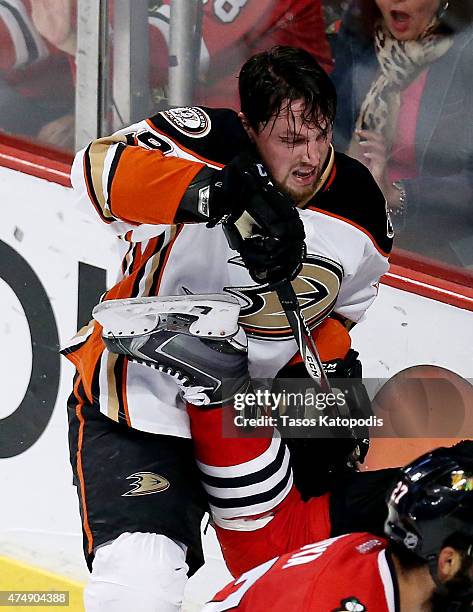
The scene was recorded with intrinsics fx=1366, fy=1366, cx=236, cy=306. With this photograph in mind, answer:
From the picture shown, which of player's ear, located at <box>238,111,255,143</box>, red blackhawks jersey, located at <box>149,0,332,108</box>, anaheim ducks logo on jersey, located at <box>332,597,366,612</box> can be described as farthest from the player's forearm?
red blackhawks jersey, located at <box>149,0,332,108</box>

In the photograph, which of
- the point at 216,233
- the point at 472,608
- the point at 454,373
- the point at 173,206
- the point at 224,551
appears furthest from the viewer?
the point at 454,373

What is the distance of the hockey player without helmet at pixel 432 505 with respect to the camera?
4.85 feet

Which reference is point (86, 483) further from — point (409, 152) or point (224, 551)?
point (409, 152)

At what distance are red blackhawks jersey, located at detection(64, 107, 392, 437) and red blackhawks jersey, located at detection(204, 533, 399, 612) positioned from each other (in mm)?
Result: 385

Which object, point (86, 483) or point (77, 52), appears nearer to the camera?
point (86, 483)

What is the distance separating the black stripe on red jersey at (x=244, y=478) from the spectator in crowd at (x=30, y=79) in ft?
3.08

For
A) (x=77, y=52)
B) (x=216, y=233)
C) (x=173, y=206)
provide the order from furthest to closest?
(x=77, y=52)
(x=216, y=233)
(x=173, y=206)

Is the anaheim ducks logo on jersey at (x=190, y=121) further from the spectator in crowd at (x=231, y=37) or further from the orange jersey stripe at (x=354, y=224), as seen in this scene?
the spectator in crowd at (x=231, y=37)

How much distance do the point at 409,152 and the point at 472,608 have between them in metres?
1.14

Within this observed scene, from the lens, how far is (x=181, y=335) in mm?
1879

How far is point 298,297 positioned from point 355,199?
16cm

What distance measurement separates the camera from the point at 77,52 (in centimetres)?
260

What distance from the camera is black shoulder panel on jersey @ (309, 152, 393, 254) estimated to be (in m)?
1.91

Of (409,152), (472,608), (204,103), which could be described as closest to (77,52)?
(204,103)
